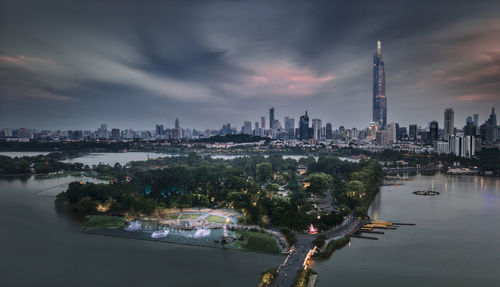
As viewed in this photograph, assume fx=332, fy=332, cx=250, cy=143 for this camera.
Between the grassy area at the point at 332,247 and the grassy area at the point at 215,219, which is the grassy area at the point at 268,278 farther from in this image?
the grassy area at the point at 215,219

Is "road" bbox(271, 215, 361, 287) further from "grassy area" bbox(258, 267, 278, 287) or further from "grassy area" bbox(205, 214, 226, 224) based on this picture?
"grassy area" bbox(205, 214, 226, 224)

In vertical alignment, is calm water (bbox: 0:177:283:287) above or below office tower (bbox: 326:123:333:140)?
below

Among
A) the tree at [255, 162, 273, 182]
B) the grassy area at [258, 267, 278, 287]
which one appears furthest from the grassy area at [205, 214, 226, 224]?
the tree at [255, 162, 273, 182]

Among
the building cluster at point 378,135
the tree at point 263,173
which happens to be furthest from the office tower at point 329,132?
the tree at point 263,173

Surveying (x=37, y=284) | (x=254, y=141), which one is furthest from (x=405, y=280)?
(x=254, y=141)

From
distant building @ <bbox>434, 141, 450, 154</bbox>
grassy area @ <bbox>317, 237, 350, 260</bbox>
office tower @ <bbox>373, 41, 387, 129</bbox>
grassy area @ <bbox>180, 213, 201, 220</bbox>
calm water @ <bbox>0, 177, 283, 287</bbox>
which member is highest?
office tower @ <bbox>373, 41, 387, 129</bbox>

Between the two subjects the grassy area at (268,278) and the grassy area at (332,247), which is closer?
the grassy area at (268,278)
